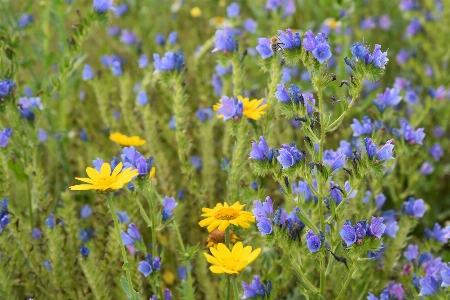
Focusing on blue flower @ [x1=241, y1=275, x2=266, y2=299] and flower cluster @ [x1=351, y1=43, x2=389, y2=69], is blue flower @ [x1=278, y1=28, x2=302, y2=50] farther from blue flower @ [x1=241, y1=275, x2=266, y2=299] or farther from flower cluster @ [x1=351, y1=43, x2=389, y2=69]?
blue flower @ [x1=241, y1=275, x2=266, y2=299]

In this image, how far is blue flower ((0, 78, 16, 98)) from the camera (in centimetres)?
220

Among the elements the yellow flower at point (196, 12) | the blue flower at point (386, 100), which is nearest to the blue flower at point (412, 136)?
the blue flower at point (386, 100)

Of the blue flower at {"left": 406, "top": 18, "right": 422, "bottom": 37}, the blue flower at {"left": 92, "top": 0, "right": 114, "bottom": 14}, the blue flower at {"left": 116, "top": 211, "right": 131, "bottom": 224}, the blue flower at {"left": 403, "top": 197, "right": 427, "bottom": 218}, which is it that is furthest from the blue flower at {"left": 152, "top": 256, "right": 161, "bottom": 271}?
the blue flower at {"left": 406, "top": 18, "right": 422, "bottom": 37}

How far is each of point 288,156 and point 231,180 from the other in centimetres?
50

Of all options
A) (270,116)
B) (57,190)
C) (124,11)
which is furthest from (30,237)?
(124,11)

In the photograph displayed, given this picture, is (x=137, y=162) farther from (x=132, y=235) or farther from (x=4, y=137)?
(x=4, y=137)

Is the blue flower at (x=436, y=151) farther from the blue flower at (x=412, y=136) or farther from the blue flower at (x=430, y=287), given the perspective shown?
the blue flower at (x=430, y=287)

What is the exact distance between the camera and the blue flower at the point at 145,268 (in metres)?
1.82

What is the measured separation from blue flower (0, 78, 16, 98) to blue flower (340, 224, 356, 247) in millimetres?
1445

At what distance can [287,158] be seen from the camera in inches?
63.2

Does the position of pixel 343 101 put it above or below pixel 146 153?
above

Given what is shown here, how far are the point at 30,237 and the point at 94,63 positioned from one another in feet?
8.88

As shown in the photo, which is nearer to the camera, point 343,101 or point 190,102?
point 343,101

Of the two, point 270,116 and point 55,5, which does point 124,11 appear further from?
point 270,116
